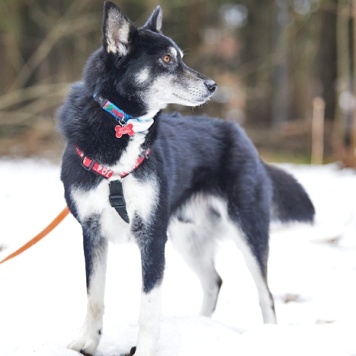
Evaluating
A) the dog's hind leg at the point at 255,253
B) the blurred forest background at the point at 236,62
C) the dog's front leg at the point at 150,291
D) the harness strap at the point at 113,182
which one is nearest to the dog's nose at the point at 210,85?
the harness strap at the point at 113,182

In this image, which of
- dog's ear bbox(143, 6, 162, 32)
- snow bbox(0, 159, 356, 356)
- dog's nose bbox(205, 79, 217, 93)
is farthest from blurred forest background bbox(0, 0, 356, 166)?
dog's nose bbox(205, 79, 217, 93)

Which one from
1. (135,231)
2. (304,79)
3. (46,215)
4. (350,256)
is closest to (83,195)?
(135,231)

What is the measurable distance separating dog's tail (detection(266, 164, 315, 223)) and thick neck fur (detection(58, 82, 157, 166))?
141cm

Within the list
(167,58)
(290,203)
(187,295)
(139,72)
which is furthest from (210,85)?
(187,295)

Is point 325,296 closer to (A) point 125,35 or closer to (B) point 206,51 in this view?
(A) point 125,35

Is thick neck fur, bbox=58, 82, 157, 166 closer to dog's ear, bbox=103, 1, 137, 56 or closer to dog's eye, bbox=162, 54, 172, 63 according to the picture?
dog's ear, bbox=103, 1, 137, 56

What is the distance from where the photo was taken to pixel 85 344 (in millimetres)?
3051

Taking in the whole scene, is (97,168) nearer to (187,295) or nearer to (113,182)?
(113,182)

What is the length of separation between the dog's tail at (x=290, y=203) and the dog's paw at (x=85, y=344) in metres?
1.63

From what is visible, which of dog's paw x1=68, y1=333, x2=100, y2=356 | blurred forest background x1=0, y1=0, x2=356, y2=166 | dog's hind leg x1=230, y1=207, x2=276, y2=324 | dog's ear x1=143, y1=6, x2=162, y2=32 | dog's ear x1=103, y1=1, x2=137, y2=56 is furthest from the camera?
blurred forest background x1=0, y1=0, x2=356, y2=166

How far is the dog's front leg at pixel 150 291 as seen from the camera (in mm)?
2934

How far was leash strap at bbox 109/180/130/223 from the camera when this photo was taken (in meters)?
2.90

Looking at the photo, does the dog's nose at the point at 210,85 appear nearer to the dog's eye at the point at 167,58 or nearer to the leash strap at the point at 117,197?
the dog's eye at the point at 167,58

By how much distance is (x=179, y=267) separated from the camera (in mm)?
4891
